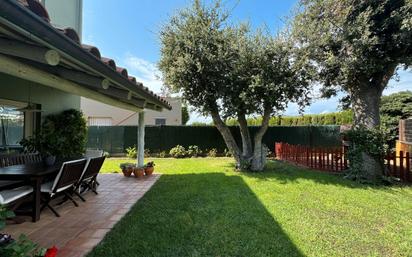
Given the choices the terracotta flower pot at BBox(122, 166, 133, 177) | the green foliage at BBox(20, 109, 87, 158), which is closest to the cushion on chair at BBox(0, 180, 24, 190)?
the green foliage at BBox(20, 109, 87, 158)

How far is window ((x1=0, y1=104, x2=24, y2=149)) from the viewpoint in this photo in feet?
22.9

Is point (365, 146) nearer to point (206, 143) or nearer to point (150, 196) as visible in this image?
point (150, 196)

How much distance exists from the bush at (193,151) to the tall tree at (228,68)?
5900mm

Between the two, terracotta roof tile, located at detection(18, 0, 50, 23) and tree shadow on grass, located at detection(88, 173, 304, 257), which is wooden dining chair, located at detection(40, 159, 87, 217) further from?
terracotta roof tile, located at detection(18, 0, 50, 23)

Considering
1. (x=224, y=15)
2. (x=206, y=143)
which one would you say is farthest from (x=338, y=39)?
(x=206, y=143)

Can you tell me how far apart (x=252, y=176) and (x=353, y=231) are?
16.5ft

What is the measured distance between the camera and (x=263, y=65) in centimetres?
933

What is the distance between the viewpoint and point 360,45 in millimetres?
7988

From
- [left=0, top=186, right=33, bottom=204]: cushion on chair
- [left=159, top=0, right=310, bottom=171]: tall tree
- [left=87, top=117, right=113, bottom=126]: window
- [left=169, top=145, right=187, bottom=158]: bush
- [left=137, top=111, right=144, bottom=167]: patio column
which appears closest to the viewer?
[left=0, top=186, right=33, bottom=204]: cushion on chair

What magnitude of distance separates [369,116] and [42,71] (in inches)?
355

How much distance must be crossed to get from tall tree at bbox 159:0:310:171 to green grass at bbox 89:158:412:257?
302 centimetres

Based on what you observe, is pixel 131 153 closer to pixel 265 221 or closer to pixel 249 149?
pixel 249 149

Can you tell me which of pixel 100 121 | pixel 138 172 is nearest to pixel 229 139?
pixel 138 172

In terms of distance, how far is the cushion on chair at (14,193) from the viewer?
13.9ft
